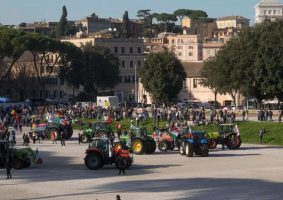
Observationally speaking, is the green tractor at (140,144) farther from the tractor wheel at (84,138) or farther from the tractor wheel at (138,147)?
the tractor wheel at (84,138)

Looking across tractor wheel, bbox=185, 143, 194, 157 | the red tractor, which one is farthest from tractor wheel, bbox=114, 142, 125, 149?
tractor wheel, bbox=185, 143, 194, 157

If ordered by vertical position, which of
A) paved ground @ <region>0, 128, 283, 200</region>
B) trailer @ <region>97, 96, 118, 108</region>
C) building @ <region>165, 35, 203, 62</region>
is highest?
building @ <region>165, 35, 203, 62</region>

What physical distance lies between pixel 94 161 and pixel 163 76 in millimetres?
59890

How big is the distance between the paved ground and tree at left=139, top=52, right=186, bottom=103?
168ft

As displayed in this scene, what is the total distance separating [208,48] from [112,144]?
126 m

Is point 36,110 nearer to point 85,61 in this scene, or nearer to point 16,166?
point 85,61

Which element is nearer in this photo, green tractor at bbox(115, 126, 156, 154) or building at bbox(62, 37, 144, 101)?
green tractor at bbox(115, 126, 156, 154)

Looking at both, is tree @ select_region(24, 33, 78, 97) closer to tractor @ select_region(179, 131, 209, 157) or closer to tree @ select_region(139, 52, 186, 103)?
tree @ select_region(139, 52, 186, 103)

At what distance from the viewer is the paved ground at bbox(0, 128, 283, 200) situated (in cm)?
2941

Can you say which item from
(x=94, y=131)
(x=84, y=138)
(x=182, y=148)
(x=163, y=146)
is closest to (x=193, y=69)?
(x=84, y=138)

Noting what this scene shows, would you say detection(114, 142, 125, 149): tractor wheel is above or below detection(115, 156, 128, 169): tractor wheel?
above

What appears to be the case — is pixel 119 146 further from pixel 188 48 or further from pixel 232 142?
pixel 188 48

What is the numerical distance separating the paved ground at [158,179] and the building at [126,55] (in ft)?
283

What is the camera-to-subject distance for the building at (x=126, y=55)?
131125 millimetres
